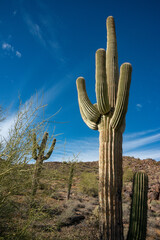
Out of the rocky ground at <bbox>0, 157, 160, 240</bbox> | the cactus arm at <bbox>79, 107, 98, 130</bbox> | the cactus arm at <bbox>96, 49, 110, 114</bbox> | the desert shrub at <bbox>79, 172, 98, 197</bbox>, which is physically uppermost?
the cactus arm at <bbox>96, 49, 110, 114</bbox>

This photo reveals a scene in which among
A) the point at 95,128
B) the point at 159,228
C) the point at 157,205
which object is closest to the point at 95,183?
the point at 157,205

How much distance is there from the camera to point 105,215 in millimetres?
4512

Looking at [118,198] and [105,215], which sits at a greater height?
[118,198]

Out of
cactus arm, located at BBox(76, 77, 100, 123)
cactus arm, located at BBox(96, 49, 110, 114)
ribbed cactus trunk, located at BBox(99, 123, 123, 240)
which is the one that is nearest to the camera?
ribbed cactus trunk, located at BBox(99, 123, 123, 240)

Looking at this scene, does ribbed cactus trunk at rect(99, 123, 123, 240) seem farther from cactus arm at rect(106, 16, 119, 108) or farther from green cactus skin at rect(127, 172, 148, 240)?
cactus arm at rect(106, 16, 119, 108)

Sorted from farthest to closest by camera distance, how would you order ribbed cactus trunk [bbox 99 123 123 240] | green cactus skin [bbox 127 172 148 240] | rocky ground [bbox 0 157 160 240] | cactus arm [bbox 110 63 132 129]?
cactus arm [bbox 110 63 132 129]
green cactus skin [bbox 127 172 148 240]
ribbed cactus trunk [bbox 99 123 123 240]
rocky ground [bbox 0 157 160 240]

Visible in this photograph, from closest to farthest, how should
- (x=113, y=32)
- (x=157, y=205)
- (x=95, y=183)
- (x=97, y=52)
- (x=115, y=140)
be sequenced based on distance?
(x=115, y=140)
(x=97, y=52)
(x=113, y=32)
(x=157, y=205)
(x=95, y=183)

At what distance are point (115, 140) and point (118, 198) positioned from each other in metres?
1.51

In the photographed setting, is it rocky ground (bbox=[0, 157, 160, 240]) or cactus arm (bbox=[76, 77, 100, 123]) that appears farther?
cactus arm (bbox=[76, 77, 100, 123])

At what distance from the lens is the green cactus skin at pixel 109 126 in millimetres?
4510

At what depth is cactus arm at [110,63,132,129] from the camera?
497 centimetres

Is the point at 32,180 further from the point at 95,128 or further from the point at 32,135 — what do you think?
the point at 95,128

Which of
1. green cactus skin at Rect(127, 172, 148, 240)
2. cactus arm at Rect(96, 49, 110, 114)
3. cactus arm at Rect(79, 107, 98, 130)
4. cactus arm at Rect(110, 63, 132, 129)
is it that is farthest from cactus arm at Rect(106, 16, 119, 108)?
green cactus skin at Rect(127, 172, 148, 240)

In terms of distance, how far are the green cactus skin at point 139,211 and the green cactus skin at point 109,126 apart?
44cm
